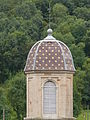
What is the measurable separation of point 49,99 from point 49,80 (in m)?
0.60

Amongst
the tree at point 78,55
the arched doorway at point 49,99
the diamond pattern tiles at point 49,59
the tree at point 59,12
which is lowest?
the arched doorway at point 49,99

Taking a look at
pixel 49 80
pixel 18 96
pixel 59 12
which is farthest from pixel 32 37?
pixel 49 80

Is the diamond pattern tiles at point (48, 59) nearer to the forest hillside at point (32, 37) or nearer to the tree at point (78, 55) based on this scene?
the forest hillside at point (32, 37)

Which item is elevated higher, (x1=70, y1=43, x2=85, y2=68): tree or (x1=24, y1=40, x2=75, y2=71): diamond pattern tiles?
(x1=70, y1=43, x2=85, y2=68): tree

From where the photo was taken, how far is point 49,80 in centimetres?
2953

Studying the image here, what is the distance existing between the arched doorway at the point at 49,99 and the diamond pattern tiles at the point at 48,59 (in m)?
0.63

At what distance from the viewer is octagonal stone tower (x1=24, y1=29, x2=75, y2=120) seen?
2919 centimetres

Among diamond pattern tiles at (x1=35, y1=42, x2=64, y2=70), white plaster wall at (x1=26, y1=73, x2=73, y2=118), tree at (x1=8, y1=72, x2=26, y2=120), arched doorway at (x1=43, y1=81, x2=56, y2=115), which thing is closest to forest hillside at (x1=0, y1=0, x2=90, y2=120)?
tree at (x1=8, y1=72, x2=26, y2=120)

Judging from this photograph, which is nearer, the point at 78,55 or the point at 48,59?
the point at 48,59

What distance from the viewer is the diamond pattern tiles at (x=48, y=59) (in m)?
29.2

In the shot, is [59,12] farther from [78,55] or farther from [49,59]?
[49,59]

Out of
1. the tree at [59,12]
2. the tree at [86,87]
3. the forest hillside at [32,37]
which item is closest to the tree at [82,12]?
the forest hillside at [32,37]

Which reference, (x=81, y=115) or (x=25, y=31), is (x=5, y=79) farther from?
(x=81, y=115)

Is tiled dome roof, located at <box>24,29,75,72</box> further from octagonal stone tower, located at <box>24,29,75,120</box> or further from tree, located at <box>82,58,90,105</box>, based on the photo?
tree, located at <box>82,58,90,105</box>
